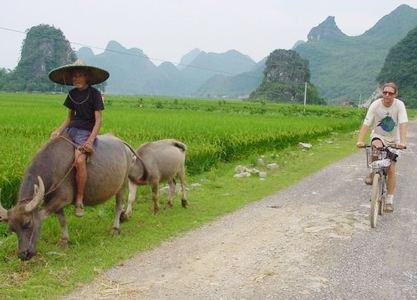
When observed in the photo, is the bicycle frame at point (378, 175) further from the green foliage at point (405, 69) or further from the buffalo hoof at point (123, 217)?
the green foliage at point (405, 69)

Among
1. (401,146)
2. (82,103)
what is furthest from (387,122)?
(82,103)

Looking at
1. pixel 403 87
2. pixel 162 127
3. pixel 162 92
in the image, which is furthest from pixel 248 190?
pixel 162 92

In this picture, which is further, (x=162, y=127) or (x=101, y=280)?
(x=162, y=127)

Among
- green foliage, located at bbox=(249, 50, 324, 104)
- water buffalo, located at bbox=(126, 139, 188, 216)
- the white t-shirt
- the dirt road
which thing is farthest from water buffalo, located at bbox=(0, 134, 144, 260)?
green foliage, located at bbox=(249, 50, 324, 104)

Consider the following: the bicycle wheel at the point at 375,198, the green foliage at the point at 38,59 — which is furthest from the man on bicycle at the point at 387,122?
the green foliage at the point at 38,59

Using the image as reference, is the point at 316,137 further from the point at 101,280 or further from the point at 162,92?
the point at 162,92

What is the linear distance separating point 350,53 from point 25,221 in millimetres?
127442

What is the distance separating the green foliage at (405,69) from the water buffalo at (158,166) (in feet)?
201

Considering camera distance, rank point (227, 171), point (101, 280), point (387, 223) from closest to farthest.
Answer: point (101, 280)
point (387, 223)
point (227, 171)

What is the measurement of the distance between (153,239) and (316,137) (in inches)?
559

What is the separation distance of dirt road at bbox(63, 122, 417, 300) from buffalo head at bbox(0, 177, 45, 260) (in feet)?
2.57

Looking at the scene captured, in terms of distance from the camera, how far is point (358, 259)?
5090mm

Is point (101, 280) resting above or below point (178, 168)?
below

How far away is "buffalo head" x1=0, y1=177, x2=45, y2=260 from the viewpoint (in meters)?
4.63
